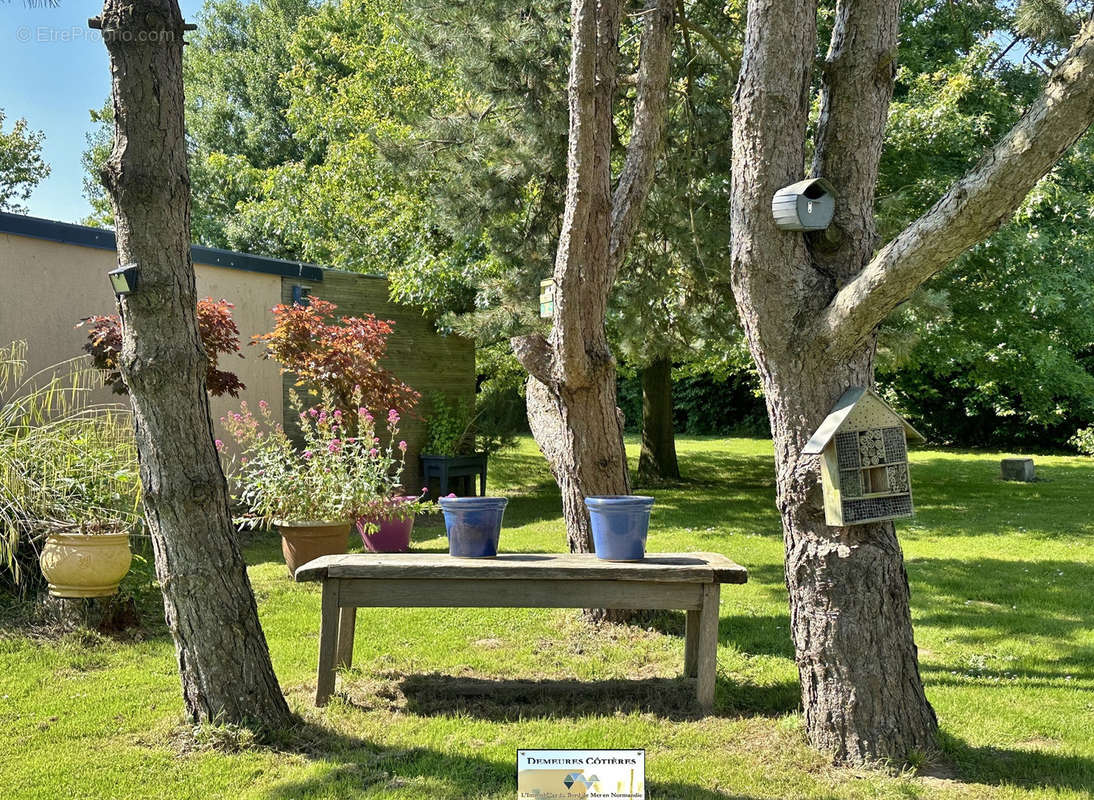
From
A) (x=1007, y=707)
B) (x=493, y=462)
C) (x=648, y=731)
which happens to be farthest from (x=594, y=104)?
(x=493, y=462)

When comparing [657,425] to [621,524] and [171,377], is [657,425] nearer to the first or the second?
[621,524]

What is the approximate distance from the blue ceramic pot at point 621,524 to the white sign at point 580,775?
1.52 m

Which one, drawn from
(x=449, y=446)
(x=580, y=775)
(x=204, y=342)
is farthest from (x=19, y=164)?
(x=580, y=775)

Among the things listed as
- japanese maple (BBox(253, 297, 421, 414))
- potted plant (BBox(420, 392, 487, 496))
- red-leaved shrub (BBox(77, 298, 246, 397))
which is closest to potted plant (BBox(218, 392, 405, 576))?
red-leaved shrub (BBox(77, 298, 246, 397))

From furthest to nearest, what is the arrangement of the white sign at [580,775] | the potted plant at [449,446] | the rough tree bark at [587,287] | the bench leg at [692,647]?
the potted plant at [449,446], the rough tree bark at [587,287], the bench leg at [692,647], the white sign at [580,775]

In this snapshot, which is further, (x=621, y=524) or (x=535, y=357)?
(x=535, y=357)

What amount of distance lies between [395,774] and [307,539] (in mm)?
3480

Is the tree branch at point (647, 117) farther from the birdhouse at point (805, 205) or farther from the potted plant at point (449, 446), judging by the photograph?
the potted plant at point (449, 446)

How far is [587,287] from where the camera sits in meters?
5.09

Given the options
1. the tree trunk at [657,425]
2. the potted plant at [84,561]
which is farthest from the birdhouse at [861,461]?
the tree trunk at [657,425]

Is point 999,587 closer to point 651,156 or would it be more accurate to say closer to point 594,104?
point 651,156

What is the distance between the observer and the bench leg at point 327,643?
12.9 feet

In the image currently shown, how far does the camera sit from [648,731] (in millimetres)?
3693

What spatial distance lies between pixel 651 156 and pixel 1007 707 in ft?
11.4
